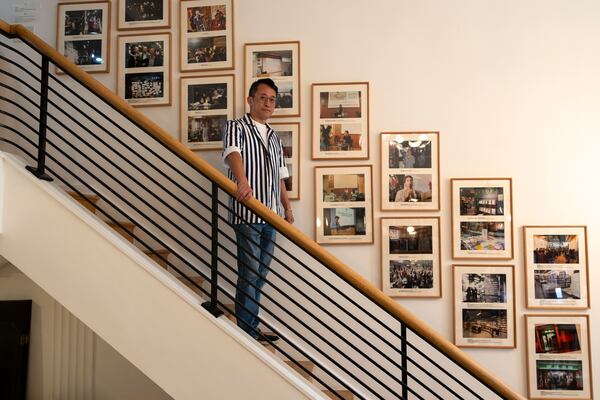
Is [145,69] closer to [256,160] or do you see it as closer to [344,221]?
[256,160]

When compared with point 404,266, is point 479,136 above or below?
above

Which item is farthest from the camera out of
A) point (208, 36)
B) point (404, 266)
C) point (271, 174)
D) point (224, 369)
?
point (208, 36)

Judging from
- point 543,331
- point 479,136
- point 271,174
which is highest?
point 479,136

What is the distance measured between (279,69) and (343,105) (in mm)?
493

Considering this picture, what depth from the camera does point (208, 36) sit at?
3557 millimetres

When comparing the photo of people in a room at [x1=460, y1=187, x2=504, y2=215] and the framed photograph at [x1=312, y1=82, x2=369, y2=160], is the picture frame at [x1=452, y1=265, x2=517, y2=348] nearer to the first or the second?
the photo of people in a room at [x1=460, y1=187, x2=504, y2=215]

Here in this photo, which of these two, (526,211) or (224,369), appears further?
(526,211)

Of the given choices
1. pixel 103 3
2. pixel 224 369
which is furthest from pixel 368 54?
pixel 224 369

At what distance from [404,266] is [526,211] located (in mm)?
851

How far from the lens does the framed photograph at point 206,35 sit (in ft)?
11.6

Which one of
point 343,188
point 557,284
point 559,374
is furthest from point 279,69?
point 559,374

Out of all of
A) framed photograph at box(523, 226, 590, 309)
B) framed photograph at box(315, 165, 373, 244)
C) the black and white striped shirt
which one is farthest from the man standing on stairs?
framed photograph at box(523, 226, 590, 309)

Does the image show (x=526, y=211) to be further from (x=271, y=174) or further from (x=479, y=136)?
(x=271, y=174)

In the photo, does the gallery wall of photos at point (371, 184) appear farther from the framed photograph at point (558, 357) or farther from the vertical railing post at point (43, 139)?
the vertical railing post at point (43, 139)
